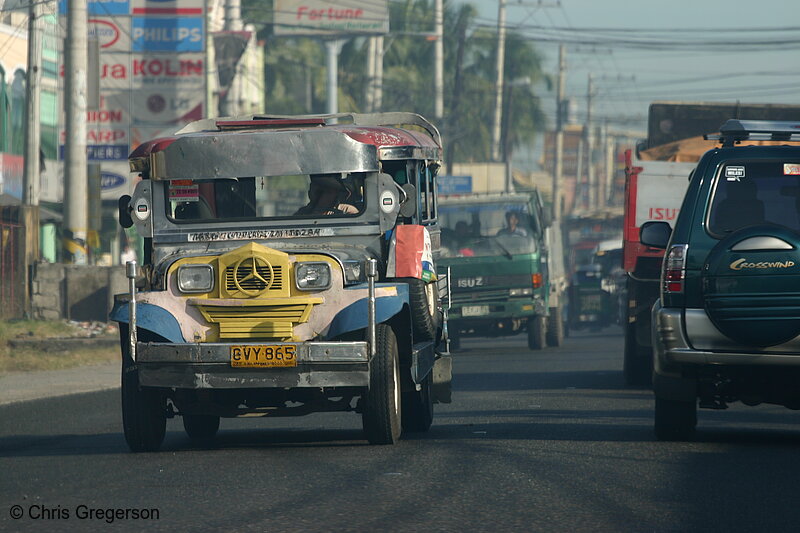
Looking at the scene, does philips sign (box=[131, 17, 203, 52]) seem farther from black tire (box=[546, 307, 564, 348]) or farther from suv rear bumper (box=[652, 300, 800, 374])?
suv rear bumper (box=[652, 300, 800, 374])

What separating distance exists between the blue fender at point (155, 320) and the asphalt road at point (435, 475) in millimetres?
851

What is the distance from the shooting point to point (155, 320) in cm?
962

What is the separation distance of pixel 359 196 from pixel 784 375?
132 inches

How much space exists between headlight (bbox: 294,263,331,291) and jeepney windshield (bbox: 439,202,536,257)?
1391 centimetres

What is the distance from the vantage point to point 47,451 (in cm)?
1048

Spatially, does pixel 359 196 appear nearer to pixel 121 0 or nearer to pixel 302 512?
pixel 302 512

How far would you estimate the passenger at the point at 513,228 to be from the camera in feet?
77.6

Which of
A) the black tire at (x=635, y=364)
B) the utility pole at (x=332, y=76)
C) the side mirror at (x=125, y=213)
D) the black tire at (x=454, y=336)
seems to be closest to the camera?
the side mirror at (x=125, y=213)

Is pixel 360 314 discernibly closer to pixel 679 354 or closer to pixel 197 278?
pixel 197 278

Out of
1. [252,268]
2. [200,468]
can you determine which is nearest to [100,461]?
[200,468]

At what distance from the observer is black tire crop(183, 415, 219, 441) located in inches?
436

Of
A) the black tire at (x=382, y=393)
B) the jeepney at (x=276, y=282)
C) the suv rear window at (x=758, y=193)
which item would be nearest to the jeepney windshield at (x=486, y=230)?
the jeepney at (x=276, y=282)

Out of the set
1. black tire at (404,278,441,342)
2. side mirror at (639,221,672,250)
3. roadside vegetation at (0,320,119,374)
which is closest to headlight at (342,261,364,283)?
black tire at (404,278,441,342)

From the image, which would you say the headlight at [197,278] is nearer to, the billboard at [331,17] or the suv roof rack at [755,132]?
the suv roof rack at [755,132]
